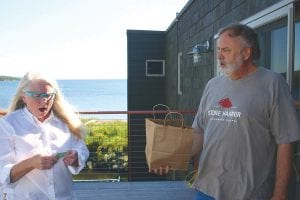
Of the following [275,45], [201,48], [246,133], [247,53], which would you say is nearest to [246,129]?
[246,133]

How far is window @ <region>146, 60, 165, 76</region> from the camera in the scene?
12.4 metres

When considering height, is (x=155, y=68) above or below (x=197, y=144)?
above

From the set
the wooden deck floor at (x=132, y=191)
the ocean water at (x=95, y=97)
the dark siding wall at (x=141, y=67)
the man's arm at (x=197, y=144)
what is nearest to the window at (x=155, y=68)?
the dark siding wall at (x=141, y=67)

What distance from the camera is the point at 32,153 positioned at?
2.18 meters

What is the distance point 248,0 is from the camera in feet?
13.9

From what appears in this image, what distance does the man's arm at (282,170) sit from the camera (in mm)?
2074

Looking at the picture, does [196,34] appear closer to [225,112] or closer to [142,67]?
[142,67]

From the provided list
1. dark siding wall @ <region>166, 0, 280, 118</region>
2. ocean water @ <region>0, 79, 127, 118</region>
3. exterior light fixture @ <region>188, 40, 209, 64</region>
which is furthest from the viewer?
ocean water @ <region>0, 79, 127, 118</region>

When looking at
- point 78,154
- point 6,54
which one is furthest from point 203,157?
point 6,54

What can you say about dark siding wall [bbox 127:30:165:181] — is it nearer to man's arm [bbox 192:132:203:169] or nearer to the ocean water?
the ocean water

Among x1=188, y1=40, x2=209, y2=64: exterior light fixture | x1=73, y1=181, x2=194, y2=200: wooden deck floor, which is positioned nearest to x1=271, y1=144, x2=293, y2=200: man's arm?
x1=73, y1=181, x2=194, y2=200: wooden deck floor

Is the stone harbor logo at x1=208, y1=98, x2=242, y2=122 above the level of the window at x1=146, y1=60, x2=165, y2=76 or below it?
below

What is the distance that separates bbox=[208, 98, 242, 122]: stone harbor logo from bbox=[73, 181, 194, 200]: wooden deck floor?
9.42ft

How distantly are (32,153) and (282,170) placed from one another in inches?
45.9
